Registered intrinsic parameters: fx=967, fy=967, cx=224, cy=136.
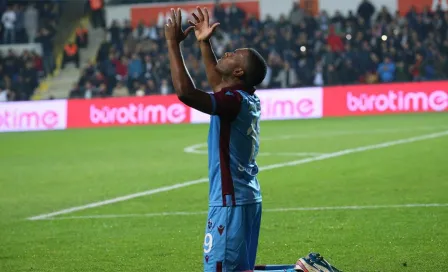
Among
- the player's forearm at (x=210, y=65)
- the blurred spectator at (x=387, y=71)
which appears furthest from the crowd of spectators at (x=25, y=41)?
the player's forearm at (x=210, y=65)

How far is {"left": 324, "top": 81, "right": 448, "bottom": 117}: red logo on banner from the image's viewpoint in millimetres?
25516

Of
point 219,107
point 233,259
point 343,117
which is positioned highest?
point 219,107

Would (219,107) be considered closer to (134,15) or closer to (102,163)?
(102,163)

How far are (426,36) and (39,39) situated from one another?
1439 centimetres

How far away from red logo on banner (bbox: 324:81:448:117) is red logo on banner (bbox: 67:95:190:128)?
4180 mm

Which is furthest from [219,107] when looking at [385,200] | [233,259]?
[385,200]

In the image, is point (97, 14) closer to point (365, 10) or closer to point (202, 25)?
point (365, 10)

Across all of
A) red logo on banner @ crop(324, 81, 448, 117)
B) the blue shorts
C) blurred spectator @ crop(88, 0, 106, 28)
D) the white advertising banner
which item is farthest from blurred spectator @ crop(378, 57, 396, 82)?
the blue shorts

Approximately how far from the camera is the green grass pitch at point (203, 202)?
26.2ft

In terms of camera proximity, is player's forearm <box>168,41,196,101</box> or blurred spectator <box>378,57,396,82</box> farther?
blurred spectator <box>378,57,396,82</box>

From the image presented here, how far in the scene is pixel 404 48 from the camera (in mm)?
28375

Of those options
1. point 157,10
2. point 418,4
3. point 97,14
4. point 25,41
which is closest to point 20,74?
point 25,41

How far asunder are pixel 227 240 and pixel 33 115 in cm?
2336

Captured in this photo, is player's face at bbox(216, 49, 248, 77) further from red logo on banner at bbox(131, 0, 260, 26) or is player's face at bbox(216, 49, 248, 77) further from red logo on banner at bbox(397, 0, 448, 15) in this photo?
red logo on banner at bbox(131, 0, 260, 26)
